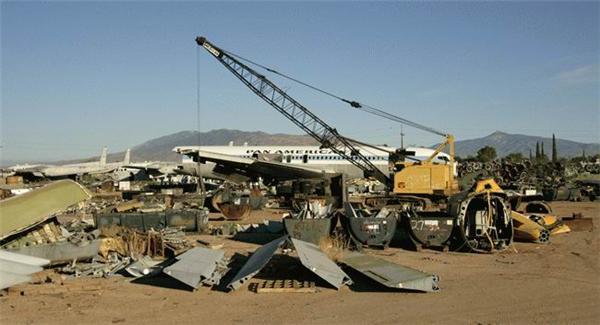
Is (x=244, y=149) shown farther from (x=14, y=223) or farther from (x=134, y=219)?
(x=14, y=223)

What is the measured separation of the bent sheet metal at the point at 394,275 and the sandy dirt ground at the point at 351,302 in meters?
0.20

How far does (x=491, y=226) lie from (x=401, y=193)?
765cm

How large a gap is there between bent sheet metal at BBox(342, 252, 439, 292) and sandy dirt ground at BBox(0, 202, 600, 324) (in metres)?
0.20

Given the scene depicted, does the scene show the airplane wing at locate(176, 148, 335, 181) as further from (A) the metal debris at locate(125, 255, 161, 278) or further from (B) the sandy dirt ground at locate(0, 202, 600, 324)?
(B) the sandy dirt ground at locate(0, 202, 600, 324)

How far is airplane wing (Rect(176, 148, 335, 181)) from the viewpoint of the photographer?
1463 inches

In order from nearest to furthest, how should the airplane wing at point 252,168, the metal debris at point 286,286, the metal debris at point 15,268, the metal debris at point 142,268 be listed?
the metal debris at point 15,268
the metal debris at point 286,286
the metal debris at point 142,268
the airplane wing at point 252,168

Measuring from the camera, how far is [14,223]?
14250mm

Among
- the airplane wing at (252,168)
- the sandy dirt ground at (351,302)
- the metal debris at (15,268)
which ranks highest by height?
the airplane wing at (252,168)

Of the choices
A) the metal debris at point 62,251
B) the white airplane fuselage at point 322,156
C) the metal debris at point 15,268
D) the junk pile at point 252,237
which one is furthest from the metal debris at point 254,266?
the white airplane fuselage at point 322,156

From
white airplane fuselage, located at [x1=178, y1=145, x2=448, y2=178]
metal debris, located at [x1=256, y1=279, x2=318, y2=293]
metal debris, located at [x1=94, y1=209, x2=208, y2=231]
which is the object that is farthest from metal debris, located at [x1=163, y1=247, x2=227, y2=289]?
white airplane fuselage, located at [x1=178, y1=145, x2=448, y2=178]

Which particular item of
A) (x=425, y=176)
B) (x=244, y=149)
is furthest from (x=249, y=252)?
(x=244, y=149)

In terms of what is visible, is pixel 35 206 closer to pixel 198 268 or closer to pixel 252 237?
pixel 198 268

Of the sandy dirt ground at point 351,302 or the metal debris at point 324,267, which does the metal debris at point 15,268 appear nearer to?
the sandy dirt ground at point 351,302

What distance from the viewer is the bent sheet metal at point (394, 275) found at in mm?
11602
